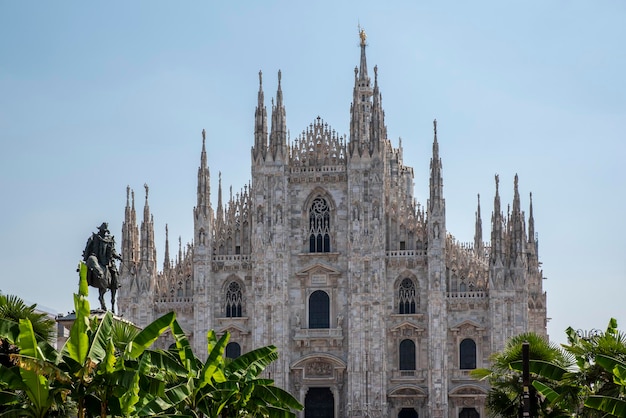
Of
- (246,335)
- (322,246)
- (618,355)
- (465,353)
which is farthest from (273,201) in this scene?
(618,355)

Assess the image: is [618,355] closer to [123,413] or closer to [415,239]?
[123,413]

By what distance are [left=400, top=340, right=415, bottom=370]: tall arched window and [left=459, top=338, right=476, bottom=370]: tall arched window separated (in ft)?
8.57

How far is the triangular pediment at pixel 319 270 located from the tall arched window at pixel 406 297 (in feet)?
Result: 11.9

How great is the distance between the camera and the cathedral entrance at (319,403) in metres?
63.7

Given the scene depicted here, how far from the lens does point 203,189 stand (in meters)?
65.1

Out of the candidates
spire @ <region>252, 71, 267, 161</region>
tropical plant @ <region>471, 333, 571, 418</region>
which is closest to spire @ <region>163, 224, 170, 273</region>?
spire @ <region>252, 71, 267, 161</region>

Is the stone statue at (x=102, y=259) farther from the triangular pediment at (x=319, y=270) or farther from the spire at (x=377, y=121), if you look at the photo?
the spire at (x=377, y=121)

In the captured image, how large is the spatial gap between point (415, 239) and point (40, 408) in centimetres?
3943

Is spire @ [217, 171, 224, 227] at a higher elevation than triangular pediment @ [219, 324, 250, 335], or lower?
higher

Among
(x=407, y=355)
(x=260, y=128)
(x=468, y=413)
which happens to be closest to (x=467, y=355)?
(x=468, y=413)

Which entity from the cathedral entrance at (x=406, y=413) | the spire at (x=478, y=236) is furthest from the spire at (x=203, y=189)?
the spire at (x=478, y=236)

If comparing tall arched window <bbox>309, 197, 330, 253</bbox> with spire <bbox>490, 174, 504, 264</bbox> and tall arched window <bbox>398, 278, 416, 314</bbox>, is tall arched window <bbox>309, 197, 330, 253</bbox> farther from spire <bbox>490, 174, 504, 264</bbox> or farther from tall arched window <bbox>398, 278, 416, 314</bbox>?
spire <bbox>490, 174, 504, 264</bbox>

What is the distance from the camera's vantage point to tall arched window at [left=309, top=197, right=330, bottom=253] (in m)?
64.6

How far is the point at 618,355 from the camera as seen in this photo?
101ft
